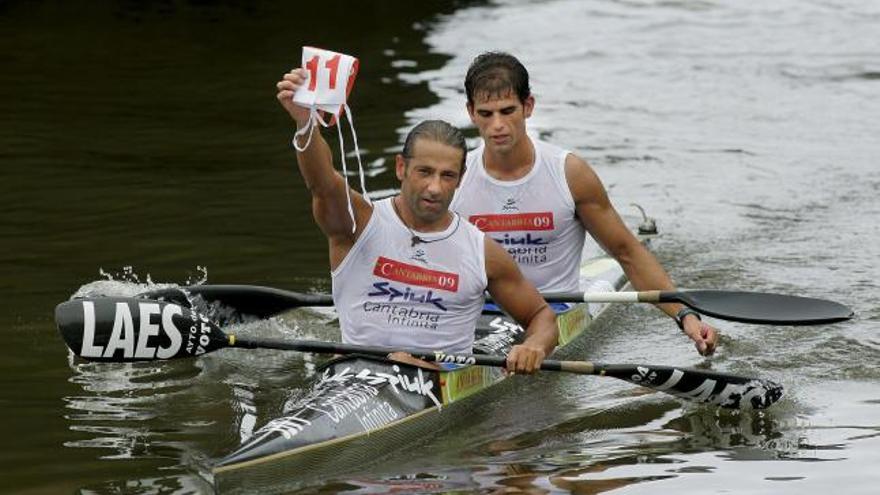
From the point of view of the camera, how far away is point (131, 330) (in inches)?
346

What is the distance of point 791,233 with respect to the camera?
47.1ft

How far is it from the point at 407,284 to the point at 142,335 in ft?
4.55

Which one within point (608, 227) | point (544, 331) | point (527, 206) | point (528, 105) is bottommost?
point (544, 331)

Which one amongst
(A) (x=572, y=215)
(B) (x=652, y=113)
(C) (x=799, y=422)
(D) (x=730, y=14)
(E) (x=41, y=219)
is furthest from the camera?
(D) (x=730, y=14)

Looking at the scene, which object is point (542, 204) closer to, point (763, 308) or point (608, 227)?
point (608, 227)

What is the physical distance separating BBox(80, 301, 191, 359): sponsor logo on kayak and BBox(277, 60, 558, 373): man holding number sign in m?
0.83

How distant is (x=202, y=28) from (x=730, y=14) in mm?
7967

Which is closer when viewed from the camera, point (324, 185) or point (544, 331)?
point (324, 185)

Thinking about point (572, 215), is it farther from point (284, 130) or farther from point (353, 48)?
point (353, 48)

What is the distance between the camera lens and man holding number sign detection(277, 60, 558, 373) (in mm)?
8734

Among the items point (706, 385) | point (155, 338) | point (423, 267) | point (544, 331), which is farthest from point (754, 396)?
point (155, 338)

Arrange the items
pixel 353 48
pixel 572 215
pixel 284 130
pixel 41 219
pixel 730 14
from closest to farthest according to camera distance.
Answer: pixel 572 215 → pixel 41 219 → pixel 284 130 → pixel 353 48 → pixel 730 14

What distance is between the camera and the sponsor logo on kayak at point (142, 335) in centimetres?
877

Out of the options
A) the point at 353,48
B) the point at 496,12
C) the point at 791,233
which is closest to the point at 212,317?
the point at 791,233
